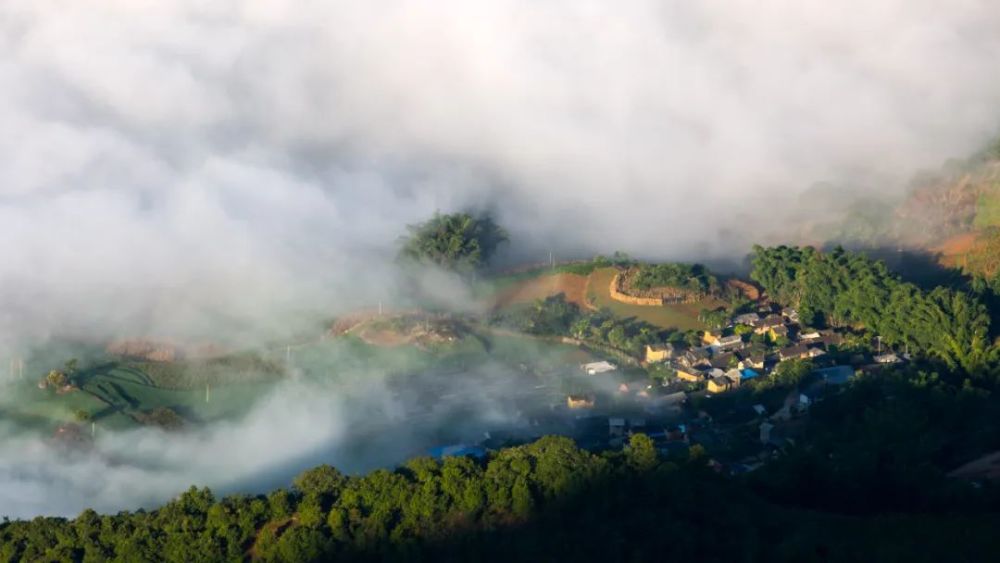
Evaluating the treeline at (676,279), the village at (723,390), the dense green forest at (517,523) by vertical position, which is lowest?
the dense green forest at (517,523)

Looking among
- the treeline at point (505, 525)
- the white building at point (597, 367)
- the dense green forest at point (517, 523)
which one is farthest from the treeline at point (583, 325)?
the treeline at point (505, 525)

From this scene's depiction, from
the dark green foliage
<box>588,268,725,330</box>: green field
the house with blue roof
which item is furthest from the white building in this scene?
the dark green foliage

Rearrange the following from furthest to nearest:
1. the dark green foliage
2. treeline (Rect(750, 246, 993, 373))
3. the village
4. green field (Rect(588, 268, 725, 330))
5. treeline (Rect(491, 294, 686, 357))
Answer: the dark green foliage → green field (Rect(588, 268, 725, 330)) → treeline (Rect(491, 294, 686, 357)) → treeline (Rect(750, 246, 993, 373)) → the village

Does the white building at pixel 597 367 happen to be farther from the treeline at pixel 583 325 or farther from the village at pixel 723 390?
the treeline at pixel 583 325

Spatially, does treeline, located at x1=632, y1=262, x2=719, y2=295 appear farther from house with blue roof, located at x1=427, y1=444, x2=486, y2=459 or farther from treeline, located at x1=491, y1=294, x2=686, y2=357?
house with blue roof, located at x1=427, y1=444, x2=486, y2=459

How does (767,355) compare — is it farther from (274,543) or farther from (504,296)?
(274,543)

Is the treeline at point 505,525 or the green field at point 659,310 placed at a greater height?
the green field at point 659,310
